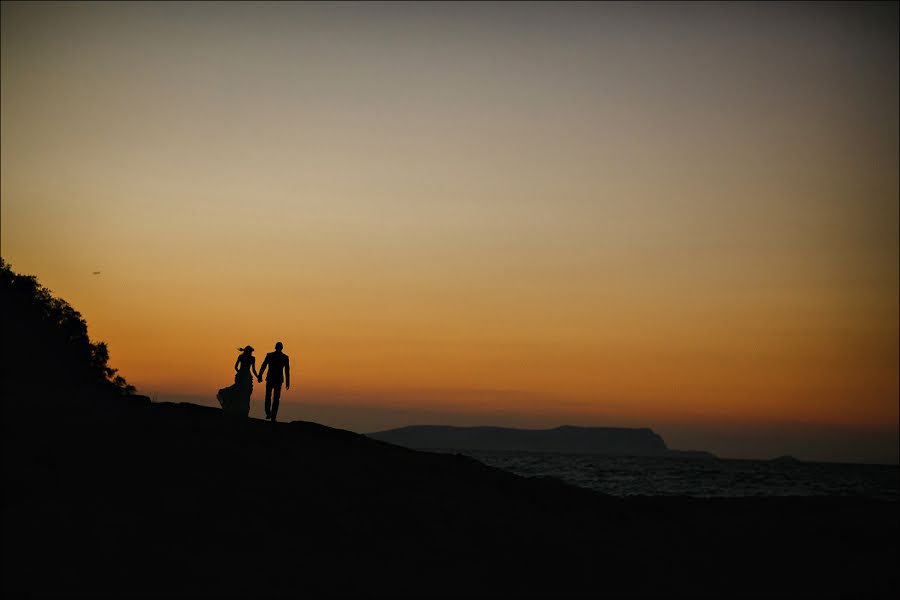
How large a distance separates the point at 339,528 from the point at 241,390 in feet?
37.6

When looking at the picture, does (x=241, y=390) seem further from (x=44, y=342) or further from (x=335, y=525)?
(x=44, y=342)

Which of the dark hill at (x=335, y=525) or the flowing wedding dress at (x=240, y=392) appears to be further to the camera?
the flowing wedding dress at (x=240, y=392)

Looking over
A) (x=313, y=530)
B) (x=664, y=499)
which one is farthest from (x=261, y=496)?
(x=664, y=499)

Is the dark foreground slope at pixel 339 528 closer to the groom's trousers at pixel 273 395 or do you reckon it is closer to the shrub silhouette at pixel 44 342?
the groom's trousers at pixel 273 395

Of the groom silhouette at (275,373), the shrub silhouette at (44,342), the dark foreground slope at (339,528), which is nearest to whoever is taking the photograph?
the dark foreground slope at (339,528)

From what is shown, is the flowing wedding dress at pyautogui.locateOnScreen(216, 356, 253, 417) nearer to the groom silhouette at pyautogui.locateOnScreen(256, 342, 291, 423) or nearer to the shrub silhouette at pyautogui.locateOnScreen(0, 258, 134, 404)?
the groom silhouette at pyautogui.locateOnScreen(256, 342, 291, 423)

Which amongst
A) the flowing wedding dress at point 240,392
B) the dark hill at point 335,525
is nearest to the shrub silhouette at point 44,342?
the flowing wedding dress at point 240,392

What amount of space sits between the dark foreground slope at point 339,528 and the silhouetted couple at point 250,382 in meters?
3.61

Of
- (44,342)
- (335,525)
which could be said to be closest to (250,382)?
(335,525)

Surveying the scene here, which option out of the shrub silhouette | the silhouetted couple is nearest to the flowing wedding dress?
the silhouetted couple

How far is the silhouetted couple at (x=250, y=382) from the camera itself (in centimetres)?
2622

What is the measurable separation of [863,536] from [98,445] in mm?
17741

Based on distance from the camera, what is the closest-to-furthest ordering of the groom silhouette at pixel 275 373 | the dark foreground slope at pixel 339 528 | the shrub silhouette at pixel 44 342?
the dark foreground slope at pixel 339 528
the groom silhouette at pixel 275 373
the shrub silhouette at pixel 44 342

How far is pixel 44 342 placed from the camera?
50844 mm
